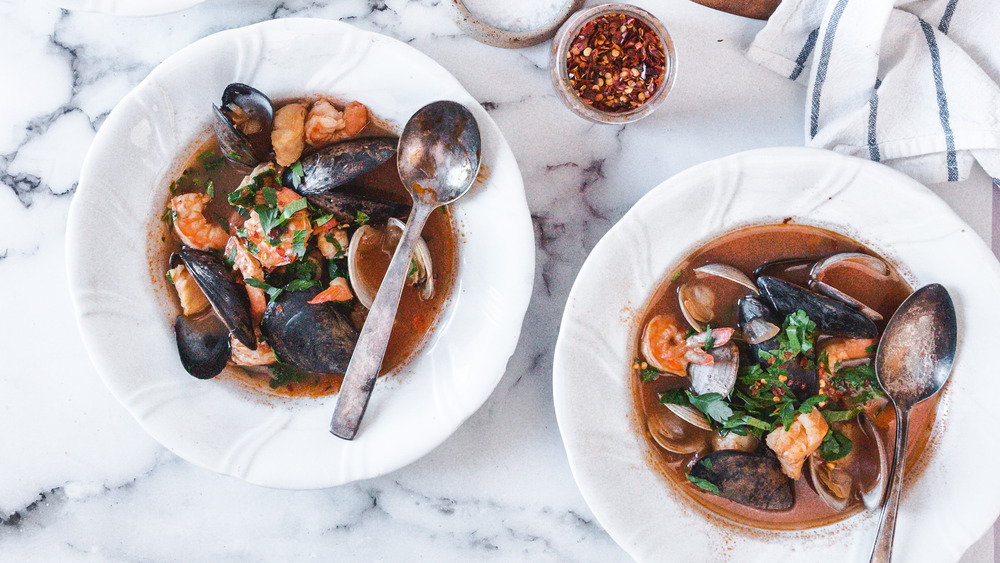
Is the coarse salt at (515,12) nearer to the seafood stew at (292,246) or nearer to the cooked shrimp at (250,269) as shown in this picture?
the seafood stew at (292,246)

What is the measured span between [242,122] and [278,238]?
0.29m

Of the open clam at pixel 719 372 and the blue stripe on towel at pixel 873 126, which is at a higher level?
the blue stripe on towel at pixel 873 126

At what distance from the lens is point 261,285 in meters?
1.52

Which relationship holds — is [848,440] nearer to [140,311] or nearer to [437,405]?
[437,405]

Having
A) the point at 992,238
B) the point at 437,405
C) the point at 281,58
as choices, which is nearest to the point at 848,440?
the point at 992,238

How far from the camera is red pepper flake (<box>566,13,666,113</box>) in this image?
1535 millimetres

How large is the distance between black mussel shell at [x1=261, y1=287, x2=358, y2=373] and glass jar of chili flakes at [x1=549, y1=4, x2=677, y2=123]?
823 mm

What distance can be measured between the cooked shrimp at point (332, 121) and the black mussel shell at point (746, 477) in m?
1.23

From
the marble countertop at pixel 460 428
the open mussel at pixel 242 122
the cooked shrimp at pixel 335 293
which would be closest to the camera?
the open mussel at pixel 242 122

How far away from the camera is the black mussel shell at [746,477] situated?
1.53m

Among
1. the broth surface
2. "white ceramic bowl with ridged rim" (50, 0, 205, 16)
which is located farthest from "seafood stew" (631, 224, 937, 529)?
"white ceramic bowl with ridged rim" (50, 0, 205, 16)

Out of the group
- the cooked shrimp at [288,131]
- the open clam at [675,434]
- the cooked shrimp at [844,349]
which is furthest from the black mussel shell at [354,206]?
the cooked shrimp at [844,349]

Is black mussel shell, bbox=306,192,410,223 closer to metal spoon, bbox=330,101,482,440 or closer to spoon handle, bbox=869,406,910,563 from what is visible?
metal spoon, bbox=330,101,482,440

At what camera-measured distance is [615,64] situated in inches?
61.1
